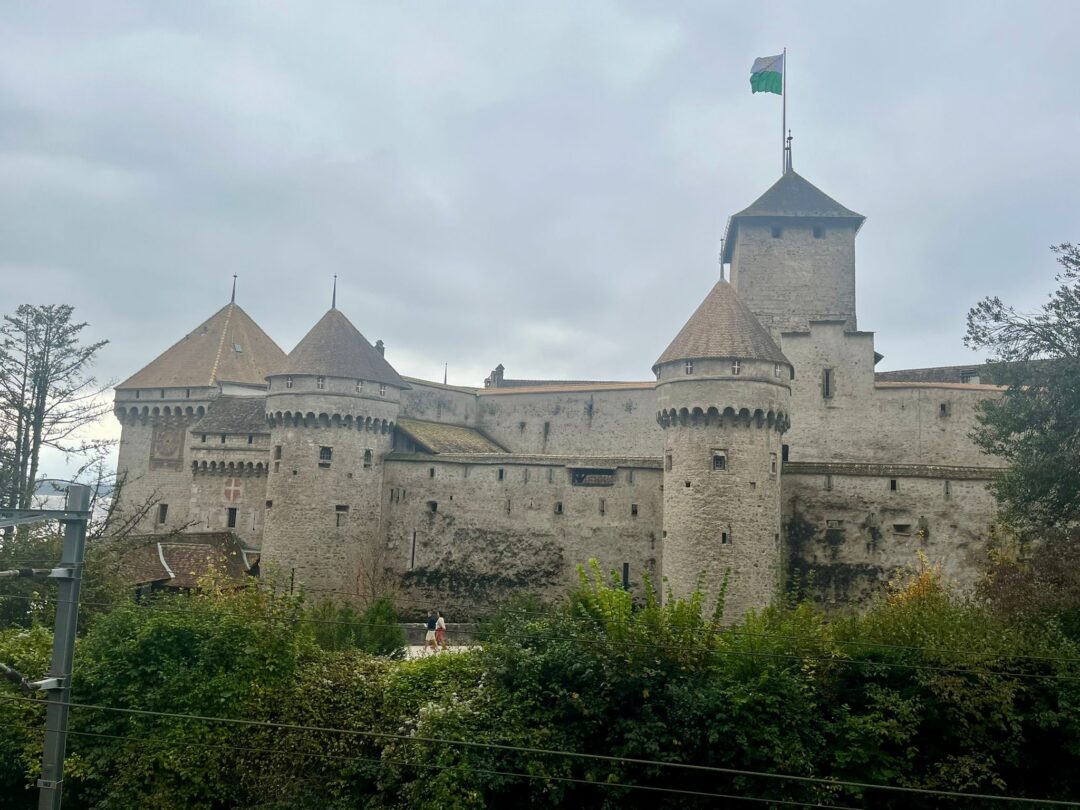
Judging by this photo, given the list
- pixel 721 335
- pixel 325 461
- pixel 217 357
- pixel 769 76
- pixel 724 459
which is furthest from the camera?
pixel 769 76

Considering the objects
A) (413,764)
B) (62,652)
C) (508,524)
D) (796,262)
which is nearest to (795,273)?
(796,262)

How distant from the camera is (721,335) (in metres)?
28.2

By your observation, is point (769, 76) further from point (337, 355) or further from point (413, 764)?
point (413, 764)

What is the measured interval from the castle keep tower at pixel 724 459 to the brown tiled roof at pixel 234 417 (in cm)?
1687

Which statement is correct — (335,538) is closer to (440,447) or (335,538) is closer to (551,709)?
(440,447)

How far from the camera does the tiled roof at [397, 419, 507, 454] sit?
35219 millimetres

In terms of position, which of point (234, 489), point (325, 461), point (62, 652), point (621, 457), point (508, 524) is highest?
point (621, 457)

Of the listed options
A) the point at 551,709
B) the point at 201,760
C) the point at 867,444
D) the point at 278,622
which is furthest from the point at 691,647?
the point at 867,444

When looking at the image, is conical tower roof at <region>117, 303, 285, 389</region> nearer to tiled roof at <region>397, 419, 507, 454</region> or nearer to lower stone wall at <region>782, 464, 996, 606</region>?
tiled roof at <region>397, 419, 507, 454</region>

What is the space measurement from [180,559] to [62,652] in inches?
785

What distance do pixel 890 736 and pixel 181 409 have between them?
33.2 metres

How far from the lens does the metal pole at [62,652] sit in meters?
12.1

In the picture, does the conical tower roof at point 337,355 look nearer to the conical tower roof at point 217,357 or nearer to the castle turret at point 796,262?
the conical tower roof at point 217,357

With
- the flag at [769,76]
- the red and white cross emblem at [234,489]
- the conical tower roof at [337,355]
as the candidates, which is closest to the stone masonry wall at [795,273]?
the flag at [769,76]
